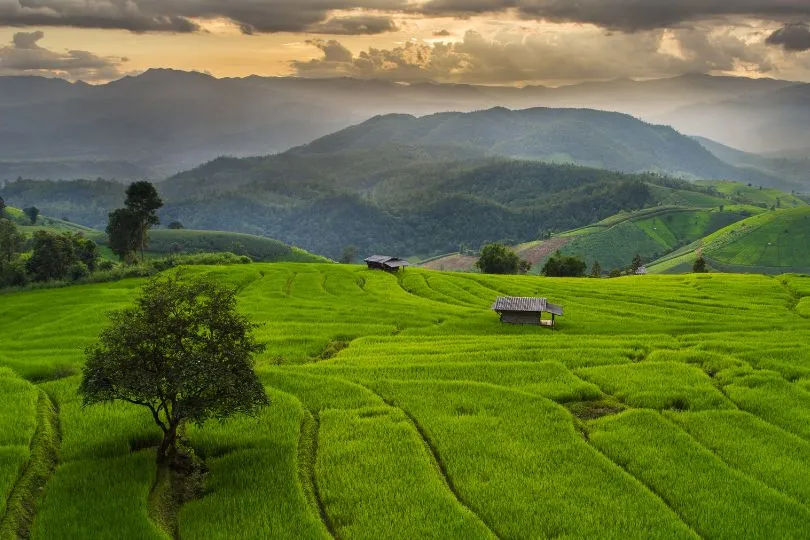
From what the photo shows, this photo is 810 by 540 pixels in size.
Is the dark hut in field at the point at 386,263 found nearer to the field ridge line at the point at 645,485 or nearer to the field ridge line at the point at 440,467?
the field ridge line at the point at 440,467

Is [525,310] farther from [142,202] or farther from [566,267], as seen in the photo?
[142,202]

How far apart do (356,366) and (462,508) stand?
22.2m

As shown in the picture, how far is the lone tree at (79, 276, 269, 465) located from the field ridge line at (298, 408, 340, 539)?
12.0ft

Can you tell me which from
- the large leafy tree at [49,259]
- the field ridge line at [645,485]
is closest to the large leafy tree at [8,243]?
the large leafy tree at [49,259]

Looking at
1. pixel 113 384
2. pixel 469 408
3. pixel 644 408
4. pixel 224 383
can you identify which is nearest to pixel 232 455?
pixel 224 383

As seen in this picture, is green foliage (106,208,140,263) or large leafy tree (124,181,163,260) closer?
large leafy tree (124,181,163,260)

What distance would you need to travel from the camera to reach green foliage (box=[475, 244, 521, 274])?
16250cm

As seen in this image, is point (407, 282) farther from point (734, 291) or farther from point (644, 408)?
point (644, 408)

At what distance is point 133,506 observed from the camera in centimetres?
2394

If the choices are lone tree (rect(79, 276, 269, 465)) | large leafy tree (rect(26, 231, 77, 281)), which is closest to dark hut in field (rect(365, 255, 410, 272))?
large leafy tree (rect(26, 231, 77, 281))

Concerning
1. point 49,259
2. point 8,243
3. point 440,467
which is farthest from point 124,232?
point 440,467

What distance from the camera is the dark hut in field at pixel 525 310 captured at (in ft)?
217

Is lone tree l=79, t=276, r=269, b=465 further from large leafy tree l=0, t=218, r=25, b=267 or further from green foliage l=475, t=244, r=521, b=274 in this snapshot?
green foliage l=475, t=244, r=521, b=274

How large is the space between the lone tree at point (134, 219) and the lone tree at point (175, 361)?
12455 cm
